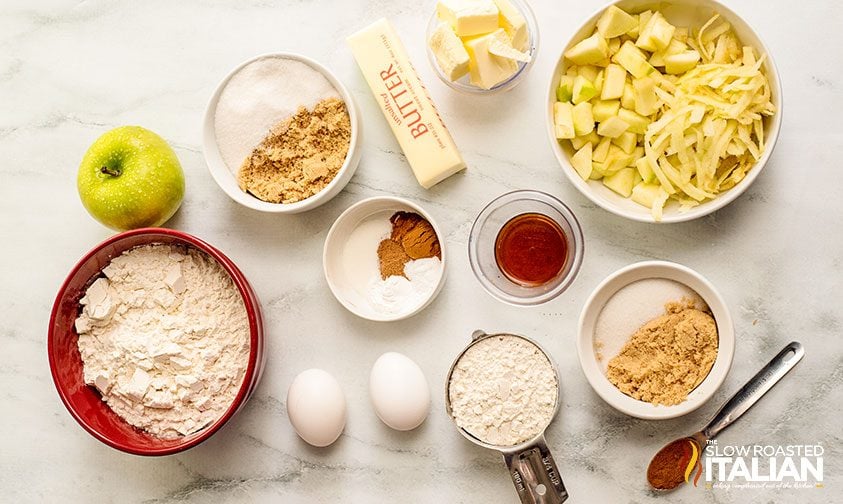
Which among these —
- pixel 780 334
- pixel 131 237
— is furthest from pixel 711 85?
pixel 131 237

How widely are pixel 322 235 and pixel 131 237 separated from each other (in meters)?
0.41

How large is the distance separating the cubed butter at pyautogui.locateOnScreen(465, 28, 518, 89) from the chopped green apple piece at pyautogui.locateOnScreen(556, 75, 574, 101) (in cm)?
10

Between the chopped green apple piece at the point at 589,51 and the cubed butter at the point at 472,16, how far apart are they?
0.17 metres

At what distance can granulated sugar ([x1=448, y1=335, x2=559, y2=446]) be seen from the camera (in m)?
1.62

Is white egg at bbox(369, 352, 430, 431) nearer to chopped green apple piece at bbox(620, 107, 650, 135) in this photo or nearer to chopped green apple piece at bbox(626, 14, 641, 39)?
chopped green apple piece at bbox(620, 107, 650, 135)

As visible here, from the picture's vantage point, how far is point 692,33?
1635 mm

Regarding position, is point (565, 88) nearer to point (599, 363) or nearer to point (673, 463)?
point (599, 363)

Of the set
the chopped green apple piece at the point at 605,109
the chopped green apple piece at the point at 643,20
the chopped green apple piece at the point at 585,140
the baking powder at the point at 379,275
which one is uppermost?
the chopped green apple piece at the point at 643,20

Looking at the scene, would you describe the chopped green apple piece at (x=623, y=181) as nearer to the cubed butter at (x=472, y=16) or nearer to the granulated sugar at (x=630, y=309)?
the granulated sugar at (x=630, y=309)

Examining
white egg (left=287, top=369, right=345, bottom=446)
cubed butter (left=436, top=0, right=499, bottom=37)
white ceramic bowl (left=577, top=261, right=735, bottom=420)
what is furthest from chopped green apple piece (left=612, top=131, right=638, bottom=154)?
white egg (left=287, top=369, right=345, bottom=446)

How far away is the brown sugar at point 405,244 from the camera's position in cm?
172

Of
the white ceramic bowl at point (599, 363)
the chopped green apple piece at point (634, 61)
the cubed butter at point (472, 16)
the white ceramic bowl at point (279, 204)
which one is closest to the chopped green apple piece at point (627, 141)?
the chopped green apple piece at point (634, 61)

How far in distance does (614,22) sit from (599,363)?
69 cm

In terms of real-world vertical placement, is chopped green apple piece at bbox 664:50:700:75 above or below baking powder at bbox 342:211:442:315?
above
